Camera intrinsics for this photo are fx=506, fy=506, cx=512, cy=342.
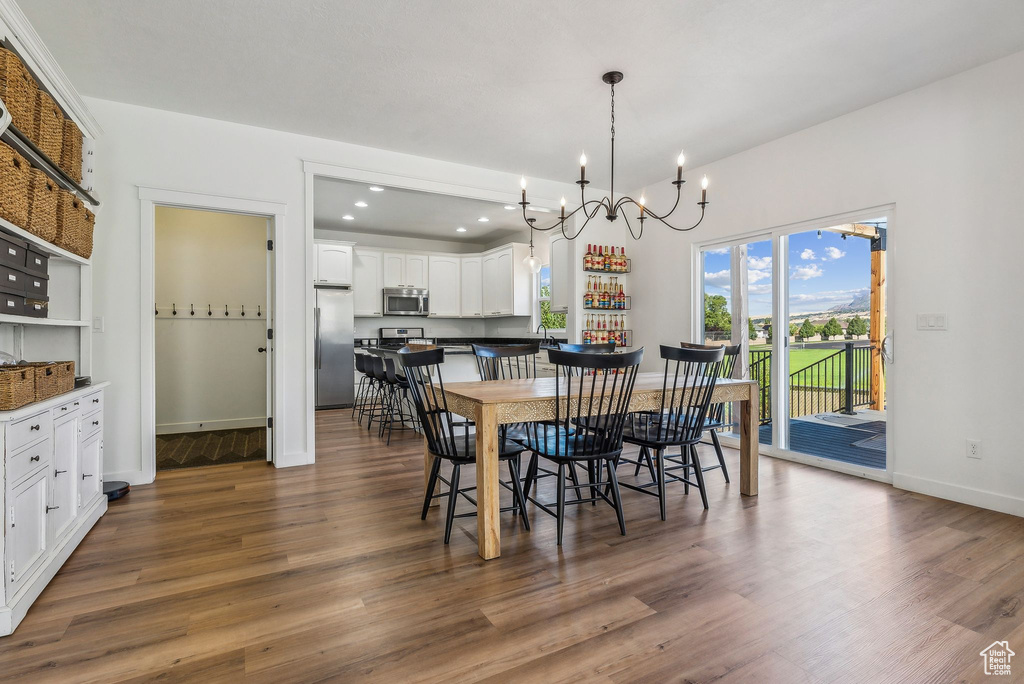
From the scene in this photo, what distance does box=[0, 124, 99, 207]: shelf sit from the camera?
2154mm

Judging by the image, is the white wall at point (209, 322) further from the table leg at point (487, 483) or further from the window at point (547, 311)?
the table leg at point (487, 483)

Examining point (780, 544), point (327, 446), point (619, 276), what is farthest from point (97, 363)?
point (619, 276)

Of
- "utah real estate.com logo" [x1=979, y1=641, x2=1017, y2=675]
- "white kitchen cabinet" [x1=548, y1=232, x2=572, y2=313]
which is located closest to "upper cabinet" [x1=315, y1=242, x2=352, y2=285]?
"white kitchen cabinet" [x1=548, y1=232, x2=572, y2=313]

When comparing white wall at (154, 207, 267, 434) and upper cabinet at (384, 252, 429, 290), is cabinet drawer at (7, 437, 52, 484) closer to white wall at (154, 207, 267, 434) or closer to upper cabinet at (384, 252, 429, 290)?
white wall at (154, 207, 267, 434)

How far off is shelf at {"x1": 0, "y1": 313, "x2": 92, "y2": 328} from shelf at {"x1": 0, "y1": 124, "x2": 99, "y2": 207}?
2.31 feet

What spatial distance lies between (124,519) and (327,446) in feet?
6.28

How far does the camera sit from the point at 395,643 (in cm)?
168

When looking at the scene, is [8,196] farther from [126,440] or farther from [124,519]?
[126,440]

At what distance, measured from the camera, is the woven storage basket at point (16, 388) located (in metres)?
1.82

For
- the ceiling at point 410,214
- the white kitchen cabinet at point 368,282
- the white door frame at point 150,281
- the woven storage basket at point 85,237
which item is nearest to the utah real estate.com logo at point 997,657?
the woven storage basket at point 85,237

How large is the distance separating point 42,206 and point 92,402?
3.50 feet

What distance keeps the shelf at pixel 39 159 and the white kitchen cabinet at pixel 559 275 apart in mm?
4452

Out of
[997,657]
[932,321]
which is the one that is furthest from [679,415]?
[932,321]

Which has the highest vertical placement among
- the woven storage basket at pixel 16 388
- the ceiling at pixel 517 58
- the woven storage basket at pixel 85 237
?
the ceiling at pixel 517 58
